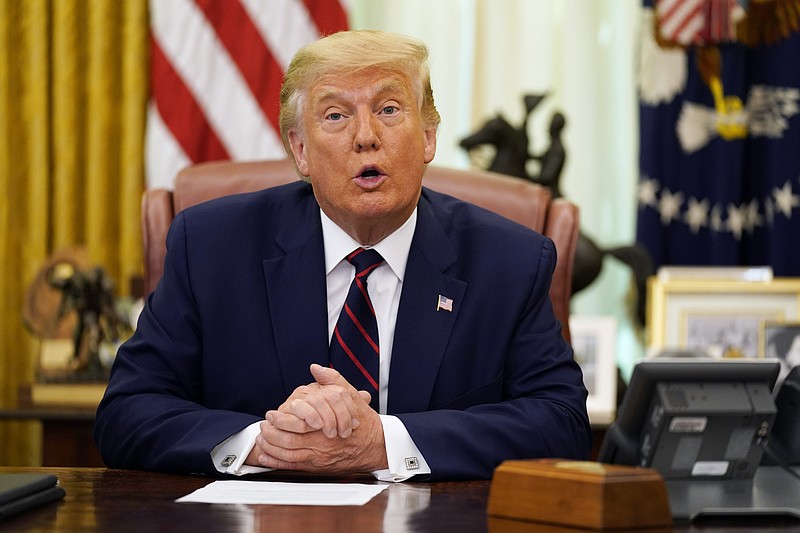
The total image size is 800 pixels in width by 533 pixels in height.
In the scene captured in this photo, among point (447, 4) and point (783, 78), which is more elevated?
point (447, 4)

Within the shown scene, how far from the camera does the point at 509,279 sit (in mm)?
2133

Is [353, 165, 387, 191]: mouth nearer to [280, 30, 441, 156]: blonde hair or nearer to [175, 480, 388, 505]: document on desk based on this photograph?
[280, 30, 441, 156]: blonde hair

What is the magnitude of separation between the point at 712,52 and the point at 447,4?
3.10 feet

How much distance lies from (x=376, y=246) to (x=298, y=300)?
19 cm

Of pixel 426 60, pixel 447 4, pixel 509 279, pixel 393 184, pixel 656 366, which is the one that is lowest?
pixel 656 366

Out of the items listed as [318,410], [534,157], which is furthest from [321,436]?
[534,157]

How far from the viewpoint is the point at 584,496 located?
4.15 feet

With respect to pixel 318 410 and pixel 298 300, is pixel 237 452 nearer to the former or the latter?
pixel 318 410

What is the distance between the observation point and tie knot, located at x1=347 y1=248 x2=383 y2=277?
2117mm

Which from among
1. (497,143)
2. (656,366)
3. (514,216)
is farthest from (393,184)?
(497,143)

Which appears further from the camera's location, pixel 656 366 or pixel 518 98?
pixel 518 98

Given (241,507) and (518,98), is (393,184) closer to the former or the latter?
(241,507)

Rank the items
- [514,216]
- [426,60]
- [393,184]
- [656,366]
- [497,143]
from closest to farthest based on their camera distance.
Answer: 1. [656,366]
2. [393,184]
3. [426,60]
4. [514,216]
5. [497,143]

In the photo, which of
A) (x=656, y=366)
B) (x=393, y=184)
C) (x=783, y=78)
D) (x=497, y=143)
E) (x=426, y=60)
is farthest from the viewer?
(x=783, y=78)
